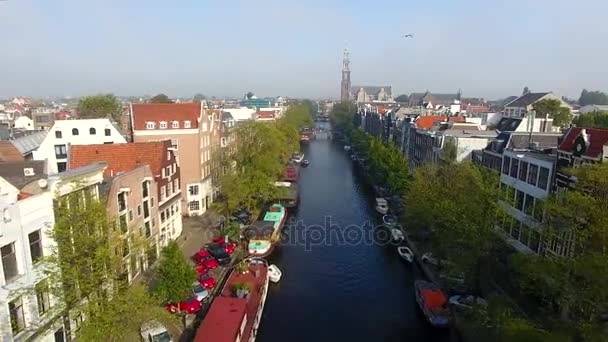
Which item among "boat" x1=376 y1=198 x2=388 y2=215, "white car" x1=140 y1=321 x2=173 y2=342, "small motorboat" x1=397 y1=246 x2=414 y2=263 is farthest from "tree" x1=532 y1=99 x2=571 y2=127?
"white car" x1=140 y1=321 x2=173 y2=342

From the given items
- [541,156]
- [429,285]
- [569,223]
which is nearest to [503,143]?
[541,156]

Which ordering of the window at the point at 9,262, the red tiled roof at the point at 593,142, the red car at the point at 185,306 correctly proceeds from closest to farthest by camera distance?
1. the window at the point at 9,262
2. the red tiled roof at the point at 593,142
3. the red car at the point at 185,306

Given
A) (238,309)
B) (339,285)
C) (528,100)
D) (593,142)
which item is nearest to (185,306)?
(238,309)

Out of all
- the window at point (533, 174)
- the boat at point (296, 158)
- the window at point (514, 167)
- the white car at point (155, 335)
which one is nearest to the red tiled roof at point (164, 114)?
the white car at point (155, 335)

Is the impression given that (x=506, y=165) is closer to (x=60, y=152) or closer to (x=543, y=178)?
A: (x=543, y=178)

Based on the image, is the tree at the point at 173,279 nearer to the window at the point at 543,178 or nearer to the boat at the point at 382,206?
the window at the point at 543,178

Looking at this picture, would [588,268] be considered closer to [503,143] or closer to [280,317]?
[280,317]
